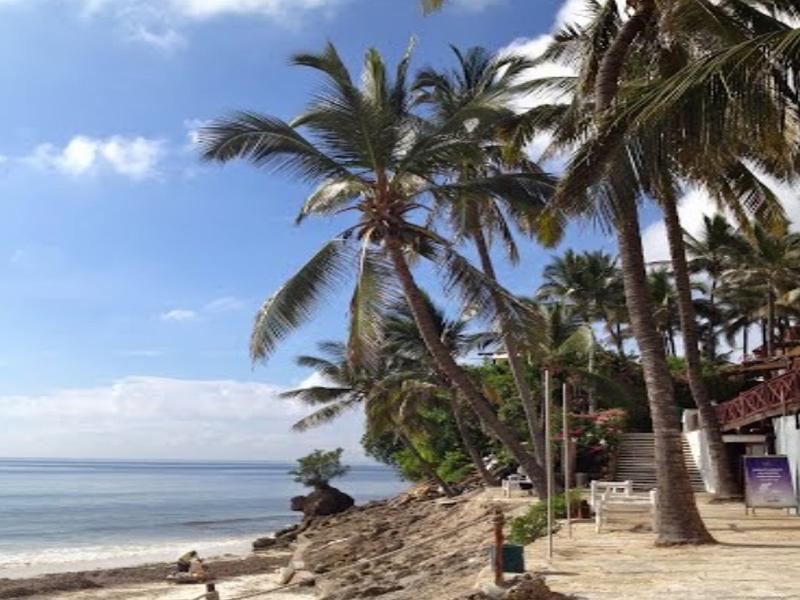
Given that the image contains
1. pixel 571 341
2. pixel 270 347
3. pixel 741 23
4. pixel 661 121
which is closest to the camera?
pixel 661 121

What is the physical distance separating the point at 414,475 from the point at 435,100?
22.6 metres

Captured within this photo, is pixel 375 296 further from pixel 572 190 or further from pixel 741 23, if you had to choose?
pixel 741 23

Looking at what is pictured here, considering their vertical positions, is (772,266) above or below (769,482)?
above

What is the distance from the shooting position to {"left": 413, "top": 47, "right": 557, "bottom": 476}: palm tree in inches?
646

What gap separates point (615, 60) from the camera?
39.5 ft

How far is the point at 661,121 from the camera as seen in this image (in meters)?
8.30

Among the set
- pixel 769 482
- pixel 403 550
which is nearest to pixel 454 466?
pixel 403 550

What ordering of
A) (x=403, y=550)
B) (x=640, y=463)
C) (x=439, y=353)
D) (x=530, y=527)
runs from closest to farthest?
(x=530, y=527) < (x=439, y=353) < (x=403, y=550) < (x=640, y=463)

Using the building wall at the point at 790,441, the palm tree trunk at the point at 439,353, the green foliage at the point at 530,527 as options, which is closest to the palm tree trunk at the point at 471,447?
the palm tree trunk at the point at 439,353

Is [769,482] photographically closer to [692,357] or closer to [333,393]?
[692,357]

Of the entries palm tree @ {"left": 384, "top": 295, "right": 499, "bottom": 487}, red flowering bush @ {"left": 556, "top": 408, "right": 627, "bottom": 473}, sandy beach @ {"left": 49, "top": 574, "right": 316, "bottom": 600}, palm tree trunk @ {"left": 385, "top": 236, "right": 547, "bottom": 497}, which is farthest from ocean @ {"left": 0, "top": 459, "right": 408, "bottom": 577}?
palm tree trunk @ {"left": 385, "top": 236, "right": 547, "bottom": 497}

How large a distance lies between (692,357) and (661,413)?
7.95m

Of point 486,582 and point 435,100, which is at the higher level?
point 435,100

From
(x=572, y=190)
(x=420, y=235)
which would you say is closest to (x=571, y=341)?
(x=420, y=235)
